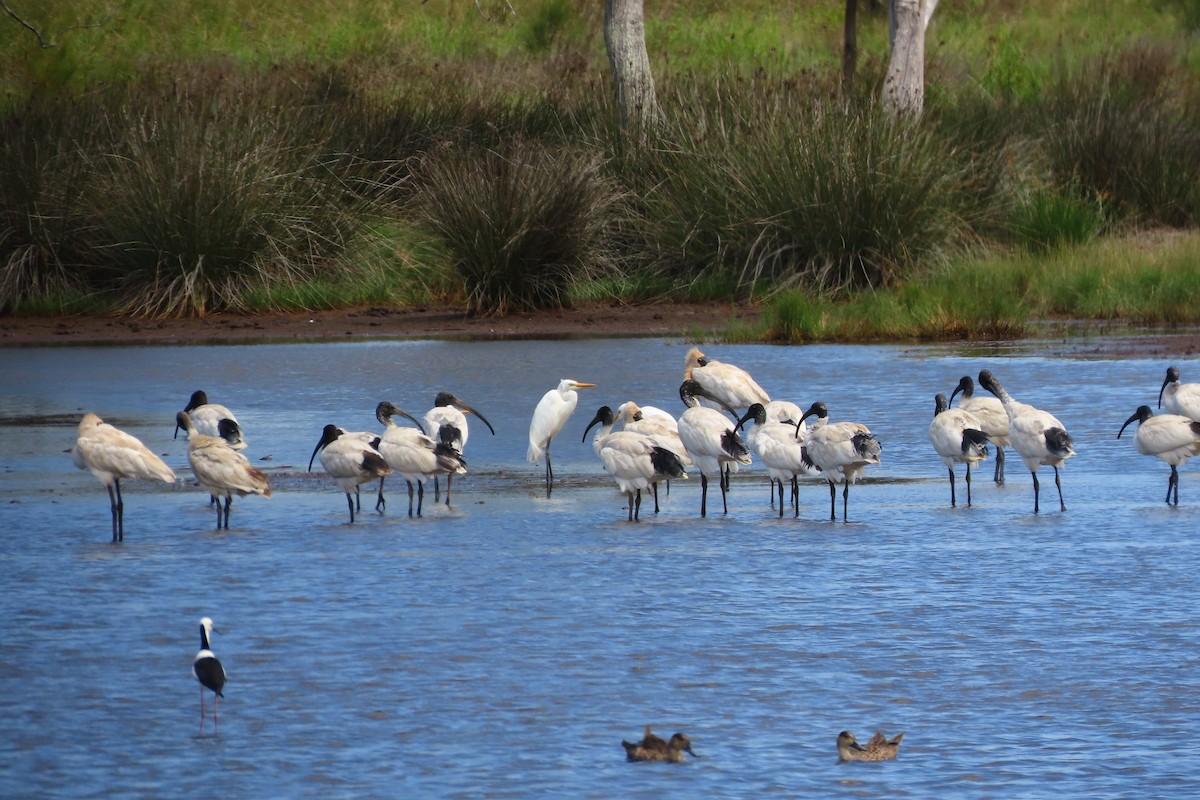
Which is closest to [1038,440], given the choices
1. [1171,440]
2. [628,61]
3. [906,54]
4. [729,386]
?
[1171,440]

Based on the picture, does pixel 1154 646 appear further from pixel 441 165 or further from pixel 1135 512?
pixel 441 165

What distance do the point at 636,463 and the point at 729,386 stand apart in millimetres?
3058

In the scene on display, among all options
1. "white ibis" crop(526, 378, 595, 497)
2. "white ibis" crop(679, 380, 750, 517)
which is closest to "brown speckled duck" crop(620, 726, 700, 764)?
"white ibis" crop(679, 380, 750, 517)

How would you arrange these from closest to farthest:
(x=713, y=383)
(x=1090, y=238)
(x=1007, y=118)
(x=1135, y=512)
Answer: (x=1135, y=512)
(x=713, y=383)
(x=1090, y=238)
(x=1007, y=118)

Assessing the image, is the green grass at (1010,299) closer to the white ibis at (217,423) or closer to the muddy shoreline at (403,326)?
the muddy shoreline at (403,326)

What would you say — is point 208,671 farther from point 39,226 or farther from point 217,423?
point 39,226

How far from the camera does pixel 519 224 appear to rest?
69.2ft

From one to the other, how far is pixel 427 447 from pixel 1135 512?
3.68 m

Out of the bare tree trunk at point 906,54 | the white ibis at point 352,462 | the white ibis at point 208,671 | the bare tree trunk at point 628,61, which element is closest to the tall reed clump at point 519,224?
the bare tree trunk at point 628,61

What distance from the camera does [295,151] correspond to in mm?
23141

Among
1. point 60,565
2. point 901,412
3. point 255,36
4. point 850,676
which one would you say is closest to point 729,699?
point 850,676

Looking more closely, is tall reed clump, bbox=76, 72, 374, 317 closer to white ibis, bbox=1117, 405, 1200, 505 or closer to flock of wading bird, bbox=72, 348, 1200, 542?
flock of wading bird, bbox=72, 348, 1200, 542

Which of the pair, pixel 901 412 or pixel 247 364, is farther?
pixel 247 364

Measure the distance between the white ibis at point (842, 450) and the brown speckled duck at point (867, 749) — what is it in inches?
160
